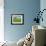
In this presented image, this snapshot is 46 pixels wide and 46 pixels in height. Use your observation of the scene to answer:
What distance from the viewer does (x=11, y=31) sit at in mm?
5707

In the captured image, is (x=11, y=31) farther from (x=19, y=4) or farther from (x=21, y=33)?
(x=19, y=4)

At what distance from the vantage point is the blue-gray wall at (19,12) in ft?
18.6

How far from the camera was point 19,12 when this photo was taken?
18.7 feet

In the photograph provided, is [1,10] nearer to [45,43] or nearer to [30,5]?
[30,5]

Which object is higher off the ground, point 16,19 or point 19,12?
point 19,12

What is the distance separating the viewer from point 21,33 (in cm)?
575

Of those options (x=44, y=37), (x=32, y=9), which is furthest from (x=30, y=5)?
(x=44, y=37)

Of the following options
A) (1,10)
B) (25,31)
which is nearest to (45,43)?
(25,31)

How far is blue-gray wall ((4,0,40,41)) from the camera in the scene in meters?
5.67

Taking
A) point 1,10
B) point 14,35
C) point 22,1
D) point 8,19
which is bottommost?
point 14,35

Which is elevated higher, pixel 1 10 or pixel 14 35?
pixel 1 10

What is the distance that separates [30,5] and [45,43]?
9.84 feet

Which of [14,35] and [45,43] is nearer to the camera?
[45,43]

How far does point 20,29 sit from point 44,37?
9.28ft
